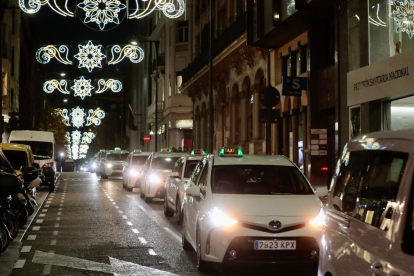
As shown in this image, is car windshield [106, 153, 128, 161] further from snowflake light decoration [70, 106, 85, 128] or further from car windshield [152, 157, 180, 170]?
car windshield [152, 157, 180, 170]

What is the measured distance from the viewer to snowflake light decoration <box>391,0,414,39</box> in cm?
1780

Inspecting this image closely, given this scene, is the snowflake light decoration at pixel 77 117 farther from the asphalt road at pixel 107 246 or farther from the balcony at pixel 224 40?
the asphalt road at pixel 107 246

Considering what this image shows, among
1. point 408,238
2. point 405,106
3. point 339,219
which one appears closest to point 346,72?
point 405,106

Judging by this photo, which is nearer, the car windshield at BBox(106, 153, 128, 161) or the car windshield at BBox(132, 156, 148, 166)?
the car windshield at BBox(132, 156, 148, 166)

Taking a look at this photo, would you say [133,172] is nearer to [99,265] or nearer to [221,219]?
[99,265]

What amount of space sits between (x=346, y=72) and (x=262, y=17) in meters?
6.87

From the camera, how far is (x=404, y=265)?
3.84 metres

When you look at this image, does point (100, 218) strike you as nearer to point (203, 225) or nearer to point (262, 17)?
point (203, 225)

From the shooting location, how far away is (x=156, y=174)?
2375 cm

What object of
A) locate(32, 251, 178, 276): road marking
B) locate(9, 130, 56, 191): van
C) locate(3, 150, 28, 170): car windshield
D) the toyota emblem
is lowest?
locate(32, 251, 178, 276): road marking

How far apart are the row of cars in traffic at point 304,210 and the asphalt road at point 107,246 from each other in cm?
50

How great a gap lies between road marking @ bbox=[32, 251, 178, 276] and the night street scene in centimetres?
3

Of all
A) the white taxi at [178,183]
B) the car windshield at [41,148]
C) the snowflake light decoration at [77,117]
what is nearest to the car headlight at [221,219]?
the white taxi at [178,183]

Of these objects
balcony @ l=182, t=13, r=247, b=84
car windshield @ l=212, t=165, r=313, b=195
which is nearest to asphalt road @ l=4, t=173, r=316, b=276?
→ car windshield @ l=212, t=165, r=313, b=195
